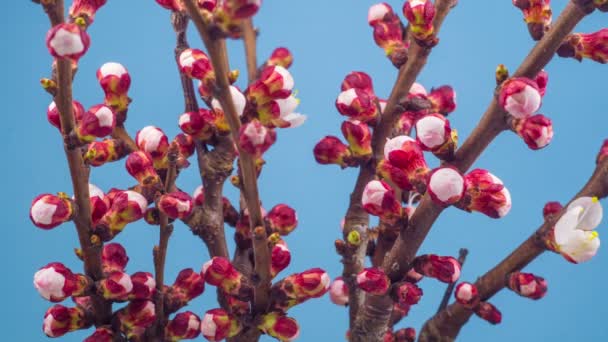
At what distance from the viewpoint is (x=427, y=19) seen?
632 millimetres

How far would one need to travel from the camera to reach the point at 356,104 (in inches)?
26.8

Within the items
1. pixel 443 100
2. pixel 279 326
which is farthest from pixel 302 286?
pixel 443 100

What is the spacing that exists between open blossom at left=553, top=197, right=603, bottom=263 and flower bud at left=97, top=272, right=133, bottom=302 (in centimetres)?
37

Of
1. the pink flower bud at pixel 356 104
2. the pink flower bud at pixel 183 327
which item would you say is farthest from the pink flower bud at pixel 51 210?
the pink flower bud at pixel 356 104

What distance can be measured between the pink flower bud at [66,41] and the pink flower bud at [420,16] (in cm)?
27

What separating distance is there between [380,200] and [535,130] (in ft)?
0.45

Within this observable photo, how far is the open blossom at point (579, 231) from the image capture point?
61cm

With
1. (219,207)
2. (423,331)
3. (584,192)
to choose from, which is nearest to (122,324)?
(219,207)

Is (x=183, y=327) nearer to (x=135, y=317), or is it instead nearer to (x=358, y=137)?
(x=135, y=317)

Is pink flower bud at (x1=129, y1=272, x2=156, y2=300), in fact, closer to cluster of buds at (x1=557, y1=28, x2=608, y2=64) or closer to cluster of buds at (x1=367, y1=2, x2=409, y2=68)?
cluster of buds at (x1=367, y1=2, x2=409, y2=68)

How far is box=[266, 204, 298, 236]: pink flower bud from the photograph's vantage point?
0.73 metres

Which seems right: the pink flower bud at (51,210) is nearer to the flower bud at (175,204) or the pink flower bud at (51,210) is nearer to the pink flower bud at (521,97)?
the flower bud at (175,204)

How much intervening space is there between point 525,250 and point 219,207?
29 centimetres

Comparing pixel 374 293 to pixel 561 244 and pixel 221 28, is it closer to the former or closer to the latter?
pixel 561 244
